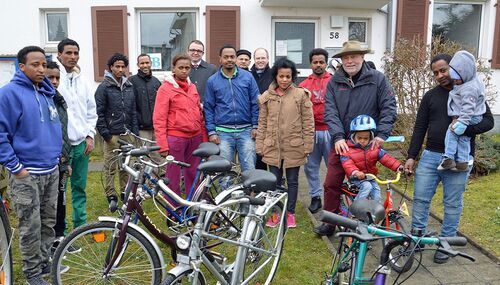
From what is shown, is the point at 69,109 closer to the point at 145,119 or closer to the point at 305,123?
the point at 145,119

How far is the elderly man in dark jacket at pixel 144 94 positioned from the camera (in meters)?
5.47

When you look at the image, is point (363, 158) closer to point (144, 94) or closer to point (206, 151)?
point (206, 151)

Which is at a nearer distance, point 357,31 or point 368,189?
point 368,189

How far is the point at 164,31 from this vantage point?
8.55m

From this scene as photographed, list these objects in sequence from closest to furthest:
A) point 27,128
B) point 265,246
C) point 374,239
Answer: point 374,239 < point 27,128 < point 265,246

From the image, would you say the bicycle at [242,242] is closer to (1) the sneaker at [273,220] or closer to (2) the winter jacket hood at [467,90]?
(1) the sneaker at [273,220]

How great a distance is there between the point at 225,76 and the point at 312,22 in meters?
4.46

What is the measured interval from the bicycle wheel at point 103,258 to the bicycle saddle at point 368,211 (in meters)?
1.46

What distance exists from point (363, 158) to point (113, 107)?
2923 mm

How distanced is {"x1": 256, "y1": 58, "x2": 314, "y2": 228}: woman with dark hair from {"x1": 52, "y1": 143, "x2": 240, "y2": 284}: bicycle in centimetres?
148

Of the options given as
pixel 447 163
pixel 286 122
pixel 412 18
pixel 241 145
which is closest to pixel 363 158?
pixel 447 163

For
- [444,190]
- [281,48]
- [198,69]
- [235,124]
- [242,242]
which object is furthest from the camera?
[281,48]

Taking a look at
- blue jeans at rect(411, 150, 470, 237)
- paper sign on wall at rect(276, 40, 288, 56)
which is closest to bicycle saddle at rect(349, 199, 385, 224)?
blue jeans at rect(411, 150, 470, 237)

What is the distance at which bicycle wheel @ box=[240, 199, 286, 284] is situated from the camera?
2.97m
